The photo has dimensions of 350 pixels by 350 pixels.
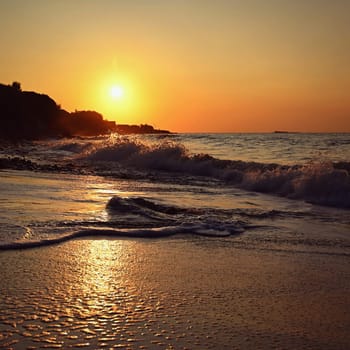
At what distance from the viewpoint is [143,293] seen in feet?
9.73

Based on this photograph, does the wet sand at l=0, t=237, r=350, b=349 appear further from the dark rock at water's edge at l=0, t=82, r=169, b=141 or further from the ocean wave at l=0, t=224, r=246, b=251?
the dark rock at water's edge at l=0, t=82, r=169, b=141

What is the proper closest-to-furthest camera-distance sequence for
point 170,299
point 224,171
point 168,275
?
point 170,299 < point 168,275 < point 224,171

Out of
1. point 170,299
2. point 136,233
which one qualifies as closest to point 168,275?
point 170,299

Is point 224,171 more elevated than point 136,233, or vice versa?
point 224,171

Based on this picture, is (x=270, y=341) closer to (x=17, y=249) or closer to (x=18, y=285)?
(x=18, y=285)

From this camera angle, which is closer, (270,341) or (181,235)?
(270,341)

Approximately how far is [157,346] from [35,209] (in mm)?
4365

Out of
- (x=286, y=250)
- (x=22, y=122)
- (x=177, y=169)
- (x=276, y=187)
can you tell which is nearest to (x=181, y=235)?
(x=286, y=250)

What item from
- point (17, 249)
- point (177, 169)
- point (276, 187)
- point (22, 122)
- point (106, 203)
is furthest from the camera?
point (22, 122)

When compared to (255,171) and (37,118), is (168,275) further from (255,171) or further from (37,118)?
(37,118)

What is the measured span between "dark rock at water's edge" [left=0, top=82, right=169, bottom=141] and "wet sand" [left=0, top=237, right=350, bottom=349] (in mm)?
61528

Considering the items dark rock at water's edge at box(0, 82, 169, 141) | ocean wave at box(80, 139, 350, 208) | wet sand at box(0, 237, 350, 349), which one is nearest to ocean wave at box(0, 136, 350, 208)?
ocean wave at box(80, 139, 350, 208)

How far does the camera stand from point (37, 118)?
87062 millimetres

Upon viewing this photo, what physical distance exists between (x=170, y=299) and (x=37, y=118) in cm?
8924
